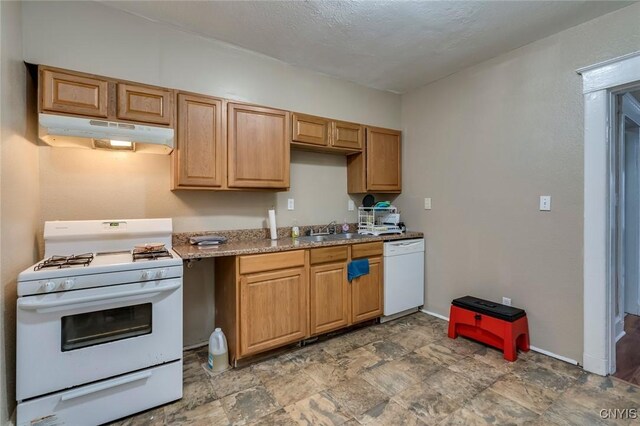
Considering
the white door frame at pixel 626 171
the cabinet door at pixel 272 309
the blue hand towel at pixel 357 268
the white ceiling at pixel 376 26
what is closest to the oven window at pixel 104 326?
the cabinet door at pixel 272 309

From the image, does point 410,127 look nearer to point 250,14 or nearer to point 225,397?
point 250,14

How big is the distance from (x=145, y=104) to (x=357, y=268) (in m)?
2.14

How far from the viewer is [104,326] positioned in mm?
1716

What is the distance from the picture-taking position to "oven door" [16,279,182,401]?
150cm

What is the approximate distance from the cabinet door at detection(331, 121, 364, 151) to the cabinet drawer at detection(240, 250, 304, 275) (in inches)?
49.5

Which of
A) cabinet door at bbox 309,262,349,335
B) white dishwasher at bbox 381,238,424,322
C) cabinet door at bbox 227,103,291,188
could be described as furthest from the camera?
white dishwasher at bbox 381,238,424,322

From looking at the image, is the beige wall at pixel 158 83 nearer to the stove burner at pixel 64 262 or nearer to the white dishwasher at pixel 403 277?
the stove burner at pixel 64 262

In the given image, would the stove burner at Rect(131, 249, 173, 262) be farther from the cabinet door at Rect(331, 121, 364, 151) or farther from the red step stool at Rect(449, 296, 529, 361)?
the red step stool at Rect(449, 296, 529, 361)

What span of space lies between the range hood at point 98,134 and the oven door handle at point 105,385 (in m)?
1.42

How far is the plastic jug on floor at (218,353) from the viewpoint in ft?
7.18

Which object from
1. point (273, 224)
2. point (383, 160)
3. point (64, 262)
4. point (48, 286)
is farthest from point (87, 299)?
point (383, 160)

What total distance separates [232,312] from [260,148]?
1356 millimetres

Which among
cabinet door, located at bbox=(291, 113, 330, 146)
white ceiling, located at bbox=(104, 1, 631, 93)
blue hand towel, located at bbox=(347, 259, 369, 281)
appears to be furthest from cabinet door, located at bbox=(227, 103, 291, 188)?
blue hand towel, located at bbox=(347, 259, 369, 281)

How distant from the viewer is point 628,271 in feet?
10.6
